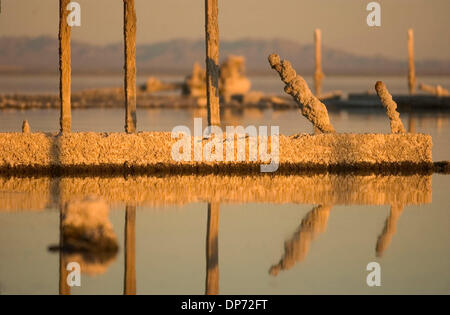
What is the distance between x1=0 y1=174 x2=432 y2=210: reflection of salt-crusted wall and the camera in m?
16.2

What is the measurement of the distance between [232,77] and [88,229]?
43.3 m

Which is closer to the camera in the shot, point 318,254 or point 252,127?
point 318,254

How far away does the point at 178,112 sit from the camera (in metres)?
41.7

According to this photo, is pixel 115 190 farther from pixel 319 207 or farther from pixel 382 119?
pixel 382 119

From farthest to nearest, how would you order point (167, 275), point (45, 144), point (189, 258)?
point (45, 144) < point (189, 258) < point (167, 275)

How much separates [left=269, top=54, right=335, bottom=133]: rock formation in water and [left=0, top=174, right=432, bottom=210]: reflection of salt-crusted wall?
5.19 ft

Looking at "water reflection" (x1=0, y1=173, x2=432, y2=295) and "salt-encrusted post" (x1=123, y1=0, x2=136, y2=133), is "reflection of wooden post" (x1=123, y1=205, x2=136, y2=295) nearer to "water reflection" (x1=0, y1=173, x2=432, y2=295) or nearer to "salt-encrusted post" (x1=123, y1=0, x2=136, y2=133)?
"water reflection" (x1=0, y1=173, x2=432, y2=295)

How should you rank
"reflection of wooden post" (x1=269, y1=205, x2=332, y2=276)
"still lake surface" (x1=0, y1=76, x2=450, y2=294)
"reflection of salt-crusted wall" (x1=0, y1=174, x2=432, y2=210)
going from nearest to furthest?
"still lake surface" (x1=0, y1=76, x2=450, y2=294), "reflection of wooden post" (x1=269, y1=205, x2=332, y2=276), "reflection of salt-crusted wall" (x1=0, y1=174, x2=432, y2=210)

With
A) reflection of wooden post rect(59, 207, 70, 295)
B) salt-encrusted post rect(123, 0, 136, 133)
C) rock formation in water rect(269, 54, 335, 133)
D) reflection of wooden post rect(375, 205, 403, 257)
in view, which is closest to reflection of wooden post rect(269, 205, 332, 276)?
reflection of wooden post rect(375, 205, 403, 257)

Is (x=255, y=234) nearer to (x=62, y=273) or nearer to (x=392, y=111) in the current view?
(x=62, y=273)
